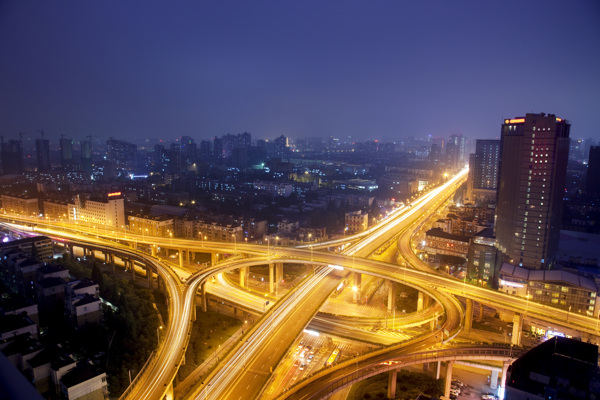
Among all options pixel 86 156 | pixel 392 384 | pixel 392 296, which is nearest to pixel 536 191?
pixel 392 296

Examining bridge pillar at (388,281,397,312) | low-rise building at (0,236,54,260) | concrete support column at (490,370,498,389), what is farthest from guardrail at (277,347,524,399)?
low-rise building at (0,236,54,260)

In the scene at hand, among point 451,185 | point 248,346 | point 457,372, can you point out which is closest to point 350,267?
point 457,372

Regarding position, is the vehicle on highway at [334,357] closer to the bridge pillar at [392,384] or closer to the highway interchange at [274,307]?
the highway interchange at [274,307]

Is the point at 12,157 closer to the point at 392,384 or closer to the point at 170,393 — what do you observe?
the point at 170,393

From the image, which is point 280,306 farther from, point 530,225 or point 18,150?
point 18,150

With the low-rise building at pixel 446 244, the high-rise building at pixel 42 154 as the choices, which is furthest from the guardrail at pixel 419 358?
the high-rise building at pixel 42 154

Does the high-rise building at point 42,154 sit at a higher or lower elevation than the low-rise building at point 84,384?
higher

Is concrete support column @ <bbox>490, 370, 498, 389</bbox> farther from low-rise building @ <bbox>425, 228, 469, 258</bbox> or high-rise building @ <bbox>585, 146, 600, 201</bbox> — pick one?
high-rise building @ <bbox>585, 146, 600, 201</bbox>
